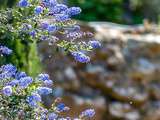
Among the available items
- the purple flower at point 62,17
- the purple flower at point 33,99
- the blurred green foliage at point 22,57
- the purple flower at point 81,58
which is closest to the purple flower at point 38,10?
the purple flower at point 62,17

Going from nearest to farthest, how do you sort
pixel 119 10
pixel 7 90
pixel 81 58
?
1. pixel 7 90
2. pixel 81 58
3. pixel 119 10

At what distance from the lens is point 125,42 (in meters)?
12.4

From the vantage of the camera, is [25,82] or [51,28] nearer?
[25,82]

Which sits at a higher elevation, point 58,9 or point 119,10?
point 119,10

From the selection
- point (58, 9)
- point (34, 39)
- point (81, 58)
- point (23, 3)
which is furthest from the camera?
point (34, 39)

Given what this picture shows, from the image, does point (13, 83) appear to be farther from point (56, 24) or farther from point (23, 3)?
point (56, 24)

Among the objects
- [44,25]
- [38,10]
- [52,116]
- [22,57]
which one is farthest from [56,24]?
[22,57]

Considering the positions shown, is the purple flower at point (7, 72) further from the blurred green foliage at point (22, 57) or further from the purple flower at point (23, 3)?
the blurred green foliage at point (22, 57)

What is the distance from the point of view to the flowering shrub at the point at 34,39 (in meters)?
3.81

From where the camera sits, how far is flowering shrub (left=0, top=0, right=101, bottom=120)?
12.5 ft

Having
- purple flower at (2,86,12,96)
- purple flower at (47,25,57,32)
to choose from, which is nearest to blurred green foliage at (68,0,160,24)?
purple flower at (47,25,57,32)

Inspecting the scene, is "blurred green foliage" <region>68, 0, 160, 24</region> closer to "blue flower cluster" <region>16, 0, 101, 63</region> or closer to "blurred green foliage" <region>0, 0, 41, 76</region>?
"blurred green foliage" <region>0, 0, 41, 76</region>

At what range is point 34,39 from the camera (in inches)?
166

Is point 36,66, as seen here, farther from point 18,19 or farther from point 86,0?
point 86,0
